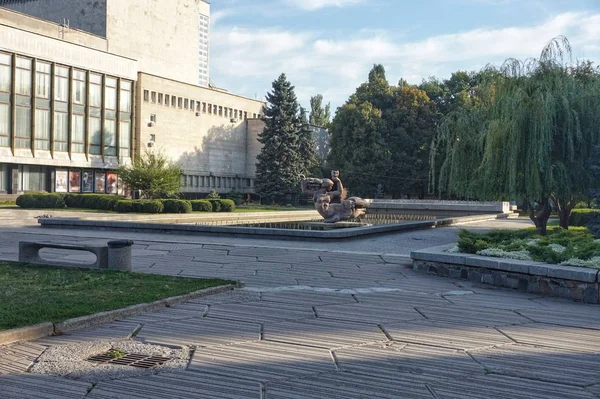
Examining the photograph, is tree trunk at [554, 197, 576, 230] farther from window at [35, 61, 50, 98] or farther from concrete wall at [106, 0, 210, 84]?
concrete wall at [106, 0, 210, 84]

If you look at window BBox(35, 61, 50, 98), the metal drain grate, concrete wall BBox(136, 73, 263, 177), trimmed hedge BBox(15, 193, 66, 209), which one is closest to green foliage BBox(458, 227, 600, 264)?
the metal drain grate

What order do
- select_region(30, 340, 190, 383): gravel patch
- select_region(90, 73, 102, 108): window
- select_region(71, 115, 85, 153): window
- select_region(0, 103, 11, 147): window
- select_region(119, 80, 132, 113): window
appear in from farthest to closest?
select_region(119, 80, 132, 113): window → select_region(90, 73, 102, 108): window → select_region(71, 115, 85, 153): window → select_region(0, 103, 11, 147): window → select_region(30, 340, 190, 383): gravel patch

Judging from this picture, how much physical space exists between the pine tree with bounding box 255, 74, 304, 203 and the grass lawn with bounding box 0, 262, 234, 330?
43.0 metres

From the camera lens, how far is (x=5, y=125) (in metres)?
41.7

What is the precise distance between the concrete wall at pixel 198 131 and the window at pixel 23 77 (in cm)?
1135

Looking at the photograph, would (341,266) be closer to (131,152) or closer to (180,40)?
(131,152)

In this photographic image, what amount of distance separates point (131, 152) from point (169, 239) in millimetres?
36593

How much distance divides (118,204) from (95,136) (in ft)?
53.4

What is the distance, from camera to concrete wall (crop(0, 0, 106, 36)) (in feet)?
178

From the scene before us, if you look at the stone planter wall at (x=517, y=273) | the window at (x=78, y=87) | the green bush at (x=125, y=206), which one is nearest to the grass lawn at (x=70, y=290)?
the stone planter wall at (x=517, y=273)

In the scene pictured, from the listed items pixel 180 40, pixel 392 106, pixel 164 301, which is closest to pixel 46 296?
pixel 164 301

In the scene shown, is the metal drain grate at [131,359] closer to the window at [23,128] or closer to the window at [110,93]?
the window at [23,128]

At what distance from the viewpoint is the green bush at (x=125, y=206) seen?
112 feet

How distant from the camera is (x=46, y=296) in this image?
780 cm
